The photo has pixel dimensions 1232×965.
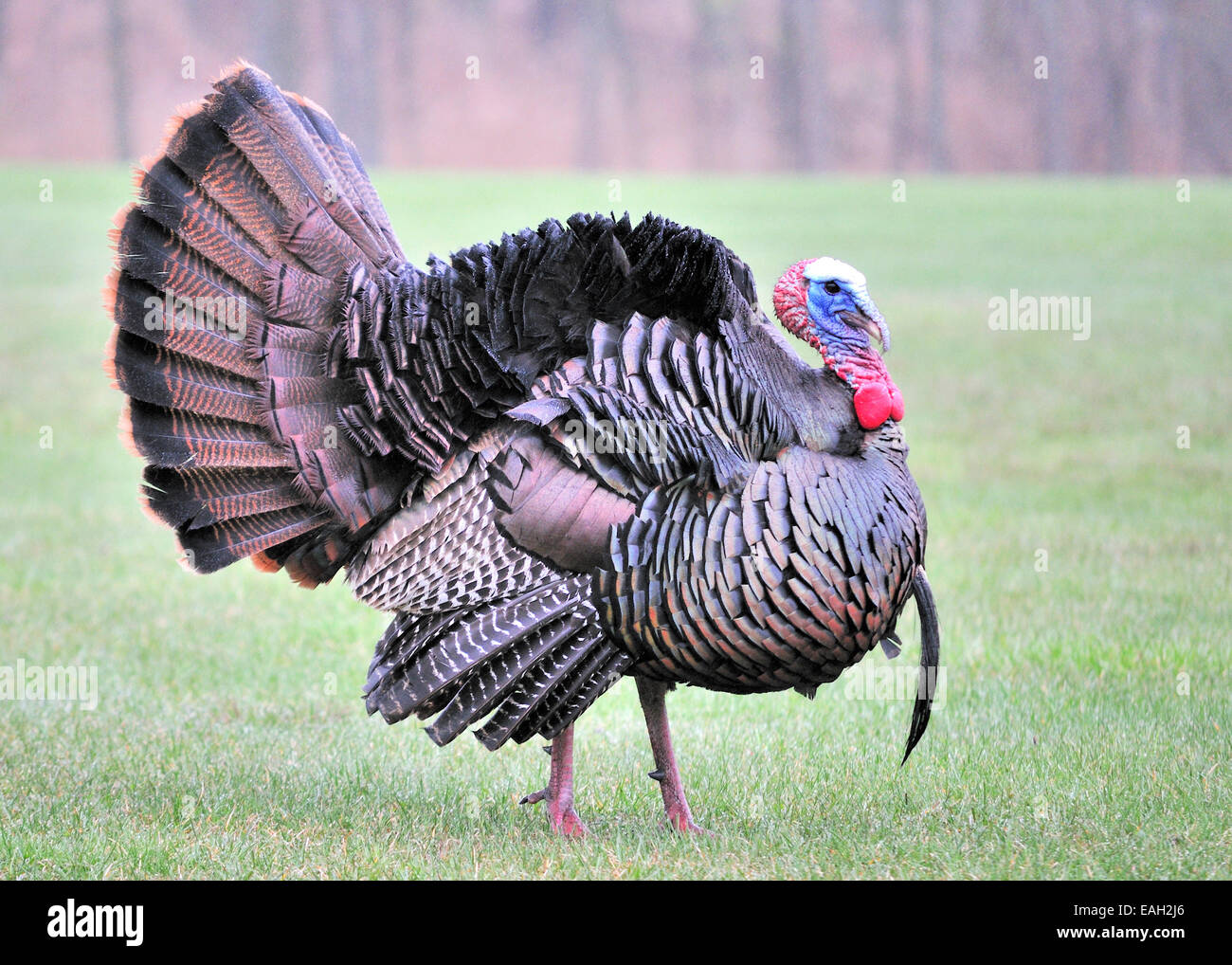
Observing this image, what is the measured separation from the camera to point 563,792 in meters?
4.92

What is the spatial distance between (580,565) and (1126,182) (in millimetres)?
28606

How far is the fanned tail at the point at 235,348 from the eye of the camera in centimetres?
479

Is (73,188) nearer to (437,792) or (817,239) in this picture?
(817,239)

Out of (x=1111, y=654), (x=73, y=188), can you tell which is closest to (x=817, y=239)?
(x=73, y=188)

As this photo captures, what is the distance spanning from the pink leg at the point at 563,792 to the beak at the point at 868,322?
1.58 meters

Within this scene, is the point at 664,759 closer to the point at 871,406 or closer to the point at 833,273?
the point at 871,406

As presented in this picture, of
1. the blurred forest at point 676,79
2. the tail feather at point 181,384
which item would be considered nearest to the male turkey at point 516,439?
the tail feather at point 181,384

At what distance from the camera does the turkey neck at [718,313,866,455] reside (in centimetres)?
458

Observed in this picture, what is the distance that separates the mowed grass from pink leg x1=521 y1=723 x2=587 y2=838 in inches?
3.5

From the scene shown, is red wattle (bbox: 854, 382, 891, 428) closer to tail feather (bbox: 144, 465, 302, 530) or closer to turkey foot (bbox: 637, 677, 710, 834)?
turkey foot (bbox: 637, 677, 710, 834)

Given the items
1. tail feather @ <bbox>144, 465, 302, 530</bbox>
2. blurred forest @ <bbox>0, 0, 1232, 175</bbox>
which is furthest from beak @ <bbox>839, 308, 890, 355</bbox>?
blurred forest @ <bbox>0, 0, 1232, 175</bbox>

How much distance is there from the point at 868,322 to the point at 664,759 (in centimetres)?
156

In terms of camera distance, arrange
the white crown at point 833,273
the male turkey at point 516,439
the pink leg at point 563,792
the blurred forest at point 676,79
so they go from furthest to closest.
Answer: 1. the blurred forest at point 676,79
2. the pink leg at point 563,792
3. the white crown at point 833,273
4. the male turkey at point 516,439

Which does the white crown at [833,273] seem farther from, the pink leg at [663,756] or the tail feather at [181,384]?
the tail feather at [181,384]
